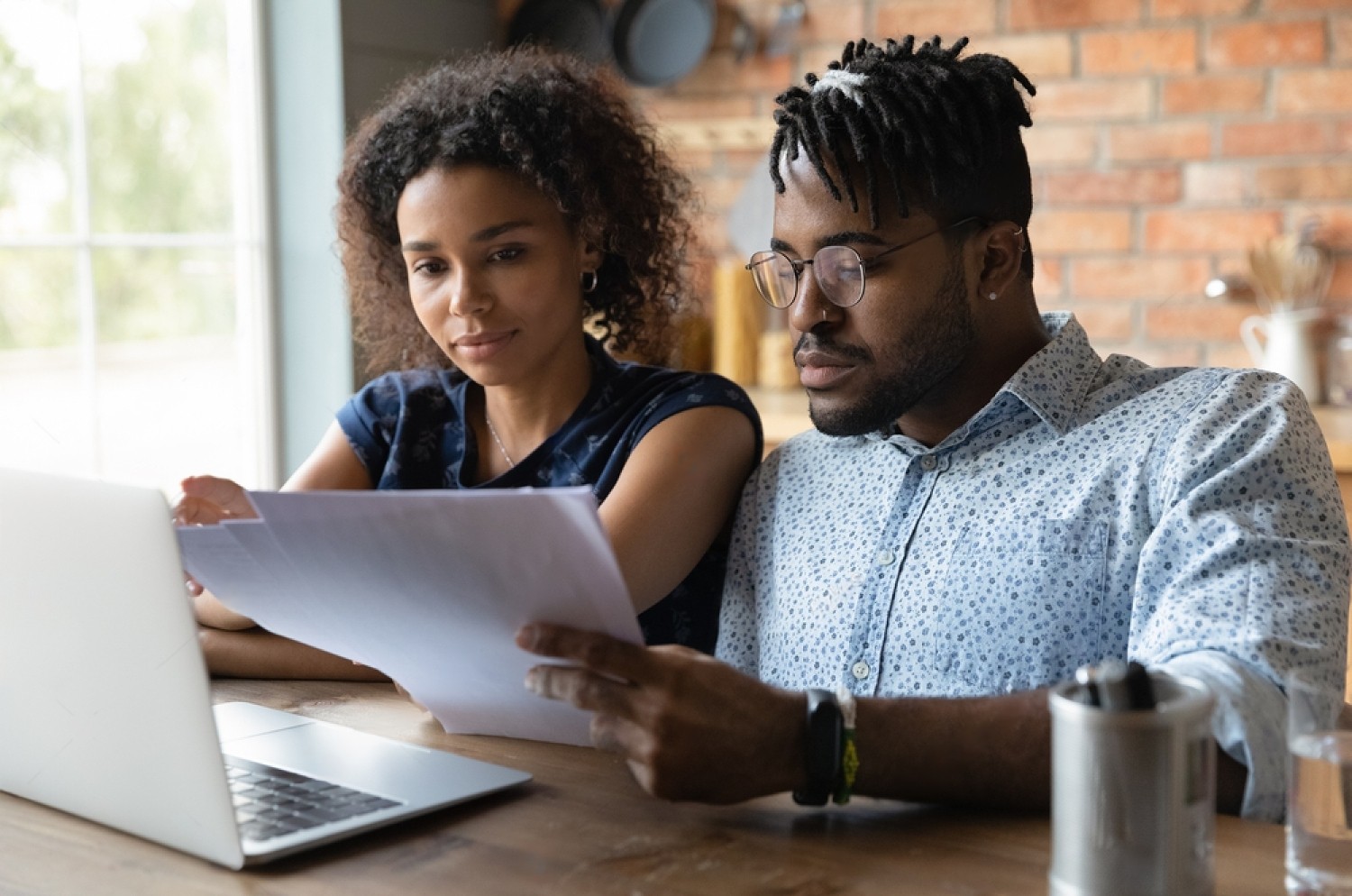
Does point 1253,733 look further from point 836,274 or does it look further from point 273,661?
point 273,661

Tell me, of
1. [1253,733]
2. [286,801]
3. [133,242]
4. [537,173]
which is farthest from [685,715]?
[133,242]

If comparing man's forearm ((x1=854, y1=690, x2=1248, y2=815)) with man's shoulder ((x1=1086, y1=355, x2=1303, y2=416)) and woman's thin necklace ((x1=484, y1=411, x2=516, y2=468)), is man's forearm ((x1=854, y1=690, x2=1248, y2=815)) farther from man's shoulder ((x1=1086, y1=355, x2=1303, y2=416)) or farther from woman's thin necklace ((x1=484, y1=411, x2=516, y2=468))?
woman's thin necklace ((x1=484, y1=411, x2=516, y2=468))

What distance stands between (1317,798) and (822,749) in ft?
1.01

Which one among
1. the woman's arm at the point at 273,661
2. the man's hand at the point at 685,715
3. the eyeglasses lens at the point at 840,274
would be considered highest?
the eyeglasses lens at the point at 840,274

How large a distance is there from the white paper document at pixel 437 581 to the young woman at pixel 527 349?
0.94 feet

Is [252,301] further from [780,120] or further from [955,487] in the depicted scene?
[955,487]

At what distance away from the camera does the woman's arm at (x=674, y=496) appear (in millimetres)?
1438

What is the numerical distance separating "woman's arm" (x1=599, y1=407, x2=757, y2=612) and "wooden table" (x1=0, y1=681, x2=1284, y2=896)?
42 cm

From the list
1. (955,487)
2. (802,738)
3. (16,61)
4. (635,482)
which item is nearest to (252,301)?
(16,61)

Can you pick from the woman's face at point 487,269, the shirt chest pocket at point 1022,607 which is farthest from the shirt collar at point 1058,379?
the woman's face at point 487,269

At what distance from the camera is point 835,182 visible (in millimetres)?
1362

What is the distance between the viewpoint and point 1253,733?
3.20ft

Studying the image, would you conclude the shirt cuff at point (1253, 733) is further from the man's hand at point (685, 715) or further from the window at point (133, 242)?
the window at point (133, 242)

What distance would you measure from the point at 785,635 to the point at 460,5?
2315mm
